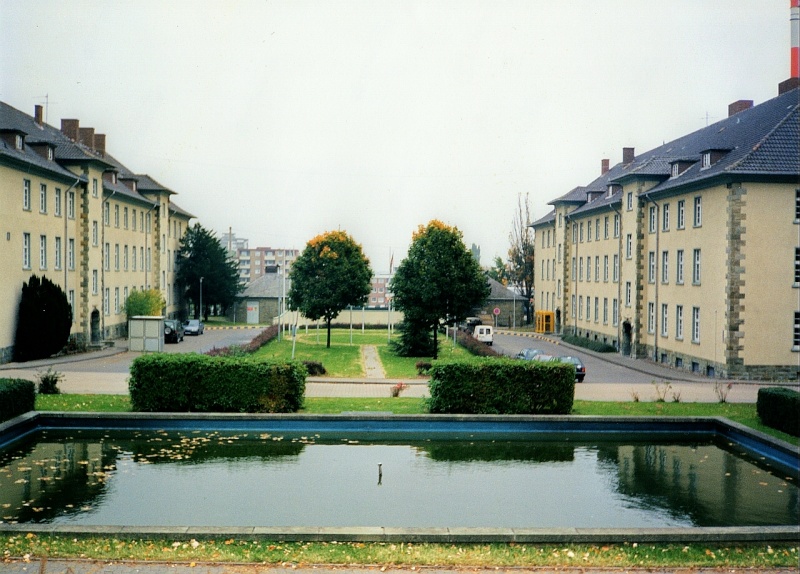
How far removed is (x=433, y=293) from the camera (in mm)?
41812

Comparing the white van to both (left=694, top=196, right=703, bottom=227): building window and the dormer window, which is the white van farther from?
the dormer window

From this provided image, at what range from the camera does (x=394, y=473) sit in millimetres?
15656

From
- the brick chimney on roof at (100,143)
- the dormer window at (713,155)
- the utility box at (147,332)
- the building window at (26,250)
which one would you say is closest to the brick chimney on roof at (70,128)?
the brick chimney on roof at (100,143)

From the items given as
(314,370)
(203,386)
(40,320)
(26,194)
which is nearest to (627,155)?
(314,370)

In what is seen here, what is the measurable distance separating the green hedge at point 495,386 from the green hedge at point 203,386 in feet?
14.3

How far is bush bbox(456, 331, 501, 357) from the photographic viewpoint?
1599 inches

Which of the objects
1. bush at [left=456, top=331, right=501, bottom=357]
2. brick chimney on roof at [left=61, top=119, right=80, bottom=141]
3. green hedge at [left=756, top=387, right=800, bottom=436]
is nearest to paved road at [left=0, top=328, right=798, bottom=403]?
bush at [left=456, top=331, right=501, bottom=357]

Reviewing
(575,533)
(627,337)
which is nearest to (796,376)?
(627,337)

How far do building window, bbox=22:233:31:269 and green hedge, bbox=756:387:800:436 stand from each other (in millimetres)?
33170

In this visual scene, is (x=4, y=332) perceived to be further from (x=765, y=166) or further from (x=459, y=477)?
(x=765, y=166)

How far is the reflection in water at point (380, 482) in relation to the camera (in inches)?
498

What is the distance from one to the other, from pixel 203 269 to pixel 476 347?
36.7m

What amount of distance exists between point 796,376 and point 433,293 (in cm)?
1753

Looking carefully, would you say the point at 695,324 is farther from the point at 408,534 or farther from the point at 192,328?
the point at 192,328
